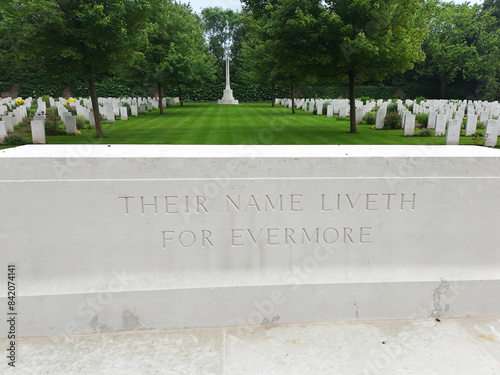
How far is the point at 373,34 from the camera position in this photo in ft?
42.3

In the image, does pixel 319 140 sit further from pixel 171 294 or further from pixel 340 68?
pixel 171 294

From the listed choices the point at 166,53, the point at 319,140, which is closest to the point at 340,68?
the point at 319,140

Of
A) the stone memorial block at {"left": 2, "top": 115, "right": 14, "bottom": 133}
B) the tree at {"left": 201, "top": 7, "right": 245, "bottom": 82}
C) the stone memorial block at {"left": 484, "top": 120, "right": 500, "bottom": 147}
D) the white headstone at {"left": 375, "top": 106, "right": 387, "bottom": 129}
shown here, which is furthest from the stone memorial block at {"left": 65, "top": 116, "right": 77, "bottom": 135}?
the tree at {"left": 201, "top": 7, "right": 245, "bottom": 82}

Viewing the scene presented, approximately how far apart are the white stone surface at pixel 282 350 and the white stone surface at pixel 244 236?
0.11 m

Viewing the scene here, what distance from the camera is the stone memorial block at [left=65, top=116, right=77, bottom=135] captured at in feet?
51.3

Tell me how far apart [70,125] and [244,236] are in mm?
15103

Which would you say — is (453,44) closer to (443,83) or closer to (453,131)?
(443,83)

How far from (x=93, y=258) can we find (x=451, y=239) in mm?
2616

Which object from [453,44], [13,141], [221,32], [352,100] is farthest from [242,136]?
[221,32]

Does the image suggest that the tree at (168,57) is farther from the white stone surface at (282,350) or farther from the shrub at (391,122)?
the white stone surface at (282,350)

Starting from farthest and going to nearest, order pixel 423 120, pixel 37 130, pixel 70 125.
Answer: pixel 423 120, pixel 70 125, pixel 37 130

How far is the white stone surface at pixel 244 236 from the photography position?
104 inches

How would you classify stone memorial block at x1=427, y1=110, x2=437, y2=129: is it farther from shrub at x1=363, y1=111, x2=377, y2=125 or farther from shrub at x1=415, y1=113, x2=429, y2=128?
shrub at x1=363, y1=111, x2=377, y2=125

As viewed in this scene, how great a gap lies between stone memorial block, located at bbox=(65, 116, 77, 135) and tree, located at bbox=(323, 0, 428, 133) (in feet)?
33.7
